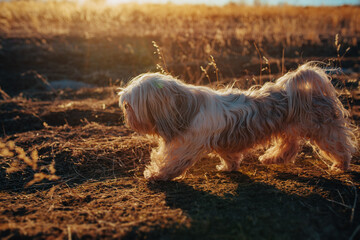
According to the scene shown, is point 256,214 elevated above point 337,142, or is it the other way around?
point 337,142

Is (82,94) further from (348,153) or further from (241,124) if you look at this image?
(348,153)

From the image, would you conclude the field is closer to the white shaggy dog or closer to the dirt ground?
the dirt ground

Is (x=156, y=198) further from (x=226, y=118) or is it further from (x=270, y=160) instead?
(x=270, y=160)

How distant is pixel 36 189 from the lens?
3295 mm

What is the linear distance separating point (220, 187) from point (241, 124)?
29.2 inches

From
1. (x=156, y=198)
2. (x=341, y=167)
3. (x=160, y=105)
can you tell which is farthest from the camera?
(x=341, y=167)

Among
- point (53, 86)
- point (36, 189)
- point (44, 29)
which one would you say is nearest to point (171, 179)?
point (36, 189)

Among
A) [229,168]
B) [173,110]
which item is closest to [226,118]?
[173,110]

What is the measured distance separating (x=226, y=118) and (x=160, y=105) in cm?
75

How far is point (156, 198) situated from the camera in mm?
2885

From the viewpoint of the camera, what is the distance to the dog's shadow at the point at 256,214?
2.20 metres

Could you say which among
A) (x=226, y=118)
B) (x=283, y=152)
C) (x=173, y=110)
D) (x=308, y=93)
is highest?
(x=308, y=93)

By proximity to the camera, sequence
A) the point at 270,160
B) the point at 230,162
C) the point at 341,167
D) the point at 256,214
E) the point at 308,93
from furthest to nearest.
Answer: the point at 270,160, the point at 230,162, the point at 341,167, the point at 308,93, the point at 256,214

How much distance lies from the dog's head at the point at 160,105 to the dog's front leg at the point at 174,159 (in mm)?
140
